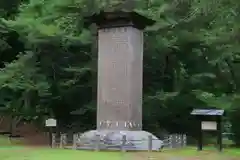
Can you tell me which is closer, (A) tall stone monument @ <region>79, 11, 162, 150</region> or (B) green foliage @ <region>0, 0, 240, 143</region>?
(A) tall stone monument @ <region>79, 11, 162, 150</region>

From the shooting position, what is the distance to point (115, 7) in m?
20.9

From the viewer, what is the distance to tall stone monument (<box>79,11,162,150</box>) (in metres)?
19.6

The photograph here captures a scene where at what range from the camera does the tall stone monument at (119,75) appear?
771 inches

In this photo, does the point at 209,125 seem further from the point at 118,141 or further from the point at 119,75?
the point at 119,75

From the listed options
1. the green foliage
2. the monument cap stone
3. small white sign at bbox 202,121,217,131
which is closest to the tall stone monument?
the monument cap stone

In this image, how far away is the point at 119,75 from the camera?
64.8ft

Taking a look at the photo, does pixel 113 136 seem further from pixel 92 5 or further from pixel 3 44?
pixel 3 44

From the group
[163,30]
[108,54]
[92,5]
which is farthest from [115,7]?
[163,30]

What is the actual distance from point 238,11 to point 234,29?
0.67 meters

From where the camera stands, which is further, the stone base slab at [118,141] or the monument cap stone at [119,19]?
the monument cap stone at [119,19]

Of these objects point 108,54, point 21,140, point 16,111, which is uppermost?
point 108,54

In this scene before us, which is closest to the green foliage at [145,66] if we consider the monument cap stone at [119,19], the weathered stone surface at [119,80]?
the monument cap stone at [119,19]

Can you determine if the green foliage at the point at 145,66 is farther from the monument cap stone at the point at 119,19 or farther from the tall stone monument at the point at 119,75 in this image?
the tall stone monument at the point at 119,75

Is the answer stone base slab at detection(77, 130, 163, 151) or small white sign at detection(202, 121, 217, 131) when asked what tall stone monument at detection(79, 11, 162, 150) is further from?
small white sign at detection(202, 121, 217, 131)
